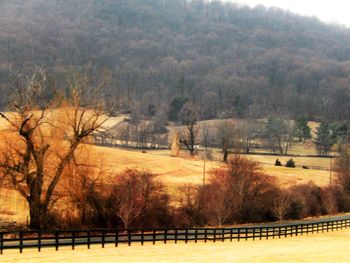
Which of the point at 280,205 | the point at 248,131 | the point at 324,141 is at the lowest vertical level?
the point at 280,205

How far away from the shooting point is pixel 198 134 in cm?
16275

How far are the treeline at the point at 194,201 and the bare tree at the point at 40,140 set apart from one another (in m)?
1.74

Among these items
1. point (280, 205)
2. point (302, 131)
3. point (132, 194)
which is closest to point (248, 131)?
point (302, 131)

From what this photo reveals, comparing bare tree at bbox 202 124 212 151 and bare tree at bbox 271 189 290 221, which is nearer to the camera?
bare tree at bbox 271 189 290 221

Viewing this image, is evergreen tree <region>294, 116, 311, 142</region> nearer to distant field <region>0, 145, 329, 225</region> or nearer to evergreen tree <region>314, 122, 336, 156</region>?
evergreen tree <region>314, 122, 336, 156</region>

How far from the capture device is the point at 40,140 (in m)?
38.6

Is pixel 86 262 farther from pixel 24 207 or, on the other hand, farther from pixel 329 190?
pixel 329 190

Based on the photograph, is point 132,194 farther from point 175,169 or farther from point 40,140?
point 175,169

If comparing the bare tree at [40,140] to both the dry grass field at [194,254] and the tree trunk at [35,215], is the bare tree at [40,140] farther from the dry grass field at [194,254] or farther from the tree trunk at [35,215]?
the dry grass field at [194,254]

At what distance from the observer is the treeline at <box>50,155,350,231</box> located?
135 feet

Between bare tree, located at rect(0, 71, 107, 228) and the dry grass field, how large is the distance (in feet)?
40.7

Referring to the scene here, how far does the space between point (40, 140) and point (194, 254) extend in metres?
18.0

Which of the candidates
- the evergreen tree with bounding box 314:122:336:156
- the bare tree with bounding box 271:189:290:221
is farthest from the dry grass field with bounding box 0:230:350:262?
the evergreen tree with bounding box 314:122:336:156

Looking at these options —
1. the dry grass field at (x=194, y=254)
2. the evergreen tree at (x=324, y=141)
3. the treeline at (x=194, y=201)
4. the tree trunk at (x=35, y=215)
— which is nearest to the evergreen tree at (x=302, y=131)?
the evergreen tree at (x=324, y=141)
